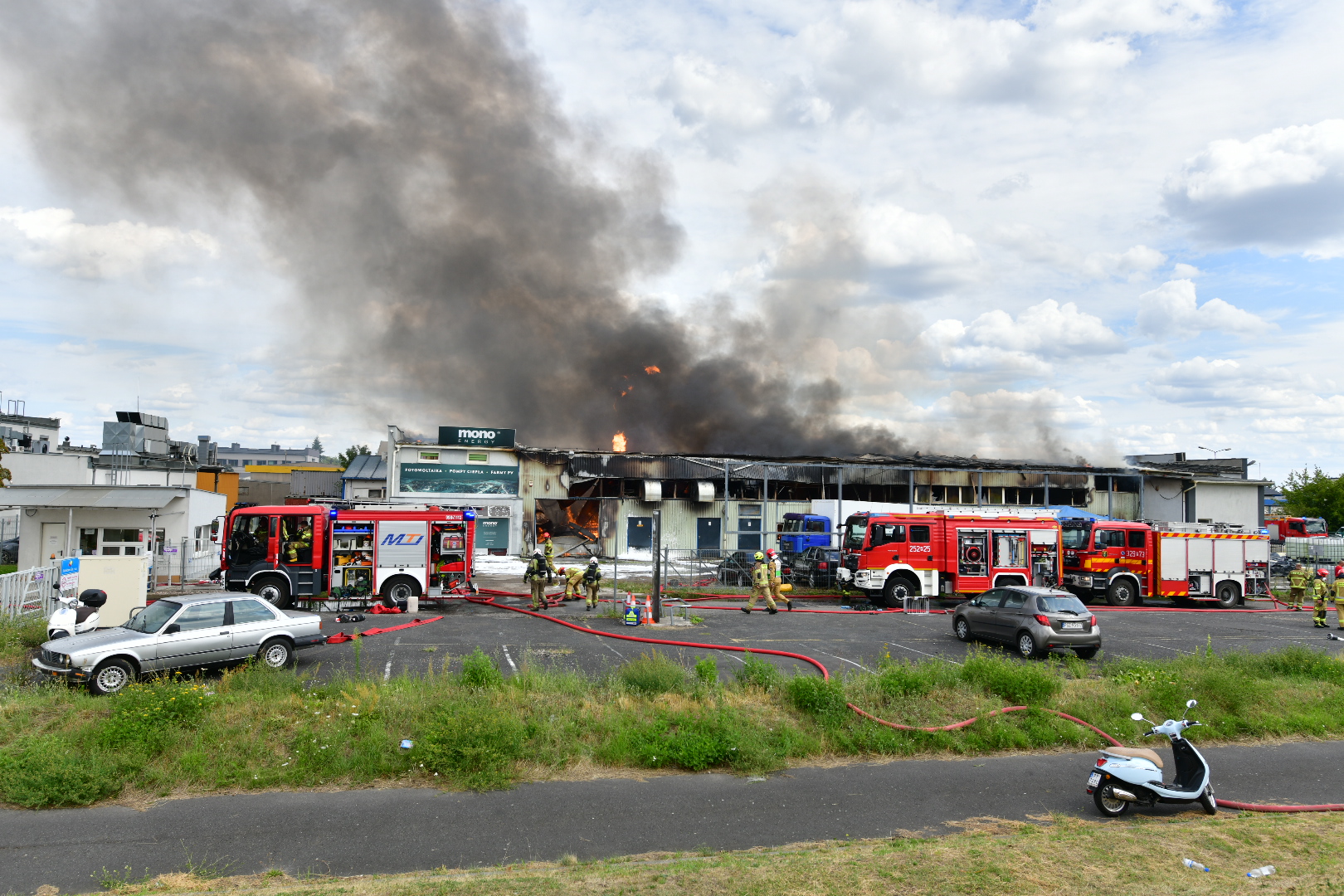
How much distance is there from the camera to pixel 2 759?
27.3 ft

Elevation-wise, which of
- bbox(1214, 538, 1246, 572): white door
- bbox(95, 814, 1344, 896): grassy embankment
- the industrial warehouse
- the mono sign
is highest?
the mono sign

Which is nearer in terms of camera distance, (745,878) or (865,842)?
(745,878)

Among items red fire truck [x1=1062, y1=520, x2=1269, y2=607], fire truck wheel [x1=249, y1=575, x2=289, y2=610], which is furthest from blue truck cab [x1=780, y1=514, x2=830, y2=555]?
fire truck wheel [x1=249, y1=575, x2=289, y2=610]

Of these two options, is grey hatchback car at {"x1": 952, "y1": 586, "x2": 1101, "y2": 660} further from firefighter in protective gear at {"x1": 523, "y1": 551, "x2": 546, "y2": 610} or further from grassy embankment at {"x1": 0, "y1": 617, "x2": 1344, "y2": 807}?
firefighter in protective gear at {"x1": 523, "y1": 551, "x2": 546, "y2": 610}

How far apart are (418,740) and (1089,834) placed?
7.06 meters

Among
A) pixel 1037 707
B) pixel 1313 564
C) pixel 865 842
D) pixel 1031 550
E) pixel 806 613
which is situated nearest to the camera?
pixel 865 842

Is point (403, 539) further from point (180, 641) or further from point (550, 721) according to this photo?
point (550, 721)

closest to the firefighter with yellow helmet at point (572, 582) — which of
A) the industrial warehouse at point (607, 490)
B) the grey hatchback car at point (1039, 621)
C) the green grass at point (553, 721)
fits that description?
the green grass at point (553, 721)

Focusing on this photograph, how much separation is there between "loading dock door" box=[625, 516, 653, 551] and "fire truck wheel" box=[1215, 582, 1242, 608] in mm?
22421

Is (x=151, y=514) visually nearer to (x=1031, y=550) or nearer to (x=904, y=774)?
(x=904, y=774)

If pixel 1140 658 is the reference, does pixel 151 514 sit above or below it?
above

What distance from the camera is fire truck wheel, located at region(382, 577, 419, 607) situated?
67.3 feet

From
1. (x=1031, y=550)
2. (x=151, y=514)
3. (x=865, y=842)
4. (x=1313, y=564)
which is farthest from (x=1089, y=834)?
(x=1313, y=564)

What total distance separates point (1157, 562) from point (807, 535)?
11.5 metres
